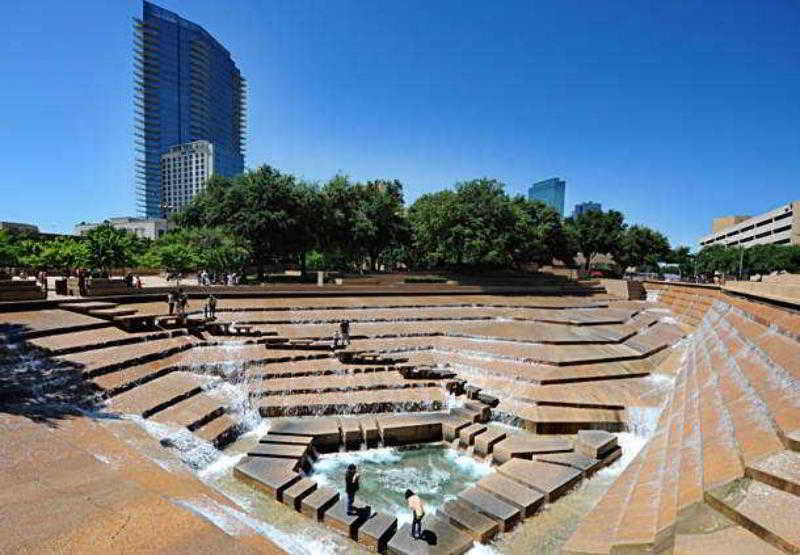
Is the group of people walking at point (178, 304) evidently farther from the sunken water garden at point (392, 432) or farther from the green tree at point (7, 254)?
the green tree at point (7, 254)

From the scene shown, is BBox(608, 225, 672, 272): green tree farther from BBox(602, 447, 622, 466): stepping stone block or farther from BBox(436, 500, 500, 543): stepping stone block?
BBox(436, 500, 500, 543): stepping stone block

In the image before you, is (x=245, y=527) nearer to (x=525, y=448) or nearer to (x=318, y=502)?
(x=318, y=502)

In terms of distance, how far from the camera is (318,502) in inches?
328

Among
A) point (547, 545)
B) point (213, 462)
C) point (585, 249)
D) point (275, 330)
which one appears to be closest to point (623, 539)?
point (547, 545)

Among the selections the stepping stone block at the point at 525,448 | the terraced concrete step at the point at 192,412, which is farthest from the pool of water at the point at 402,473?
the terraced concrete step at the point at 192,412

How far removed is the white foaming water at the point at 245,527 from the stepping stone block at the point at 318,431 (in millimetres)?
3431

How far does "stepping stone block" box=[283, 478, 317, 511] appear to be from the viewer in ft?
27.9

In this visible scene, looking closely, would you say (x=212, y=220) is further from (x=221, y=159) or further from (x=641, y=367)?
(x=221, y=159)

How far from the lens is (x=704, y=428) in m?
7.80

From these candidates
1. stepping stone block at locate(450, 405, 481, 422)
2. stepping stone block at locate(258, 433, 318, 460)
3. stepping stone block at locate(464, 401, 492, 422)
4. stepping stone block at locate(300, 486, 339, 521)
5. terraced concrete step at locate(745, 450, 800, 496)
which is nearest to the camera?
terraced concrete step at locate(745, 450, 800, 496)

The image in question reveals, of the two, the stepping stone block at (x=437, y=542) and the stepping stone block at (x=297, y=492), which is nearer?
the stepping stone block at (x=437, y=542)

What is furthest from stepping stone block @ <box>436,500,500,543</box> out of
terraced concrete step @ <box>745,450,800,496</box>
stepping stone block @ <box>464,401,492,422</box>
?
stepping stone block @ <box>464,401,492,422</box>

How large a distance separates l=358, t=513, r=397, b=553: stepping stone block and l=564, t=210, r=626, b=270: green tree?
49649 millimetres

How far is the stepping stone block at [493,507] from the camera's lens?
318 inches
